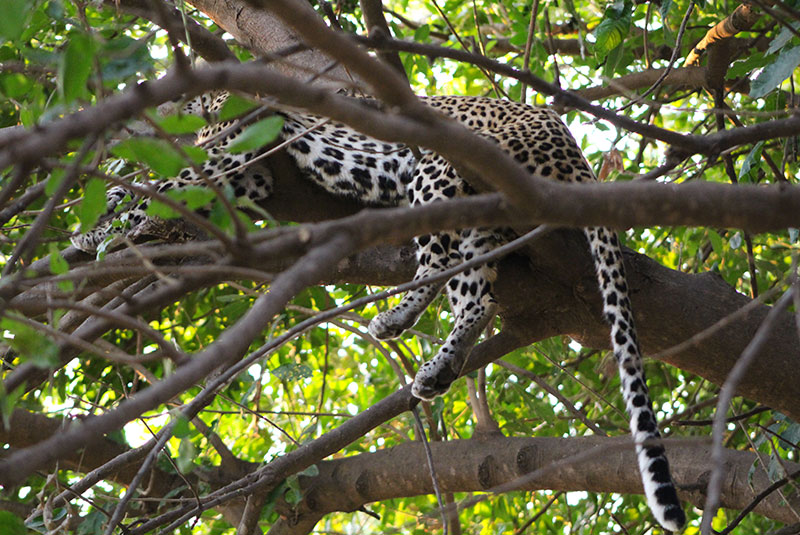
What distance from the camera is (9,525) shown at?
1997 mm

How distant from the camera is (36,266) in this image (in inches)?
130

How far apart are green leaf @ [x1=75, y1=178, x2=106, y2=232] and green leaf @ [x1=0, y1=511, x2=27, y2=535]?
64 cm

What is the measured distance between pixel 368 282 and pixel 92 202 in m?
2.06

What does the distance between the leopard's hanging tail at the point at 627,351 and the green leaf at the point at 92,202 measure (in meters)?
1.80

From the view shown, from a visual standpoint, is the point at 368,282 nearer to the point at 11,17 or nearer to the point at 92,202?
the point at 92,202

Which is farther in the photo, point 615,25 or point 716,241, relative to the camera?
point 716,241

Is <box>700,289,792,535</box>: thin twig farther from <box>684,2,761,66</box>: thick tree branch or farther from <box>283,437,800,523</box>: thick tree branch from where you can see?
<box>684,2,761,66</box>: thick tree branch

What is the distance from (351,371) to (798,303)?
543cm

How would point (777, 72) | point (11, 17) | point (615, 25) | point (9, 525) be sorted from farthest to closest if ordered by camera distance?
point (615, 25)
point (777, 72)
point (9, 525)
point (11, 17)

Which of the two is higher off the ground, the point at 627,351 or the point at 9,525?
the point at 9,525

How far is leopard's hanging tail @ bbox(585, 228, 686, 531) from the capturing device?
2883 millimetres

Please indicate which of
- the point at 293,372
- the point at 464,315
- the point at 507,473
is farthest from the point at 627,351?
the point at 293,372

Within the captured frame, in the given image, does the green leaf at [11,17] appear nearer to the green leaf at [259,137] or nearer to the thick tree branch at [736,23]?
the green leaf at [259,137]

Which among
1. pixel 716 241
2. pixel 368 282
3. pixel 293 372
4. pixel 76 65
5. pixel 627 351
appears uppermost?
pixel 76 65
